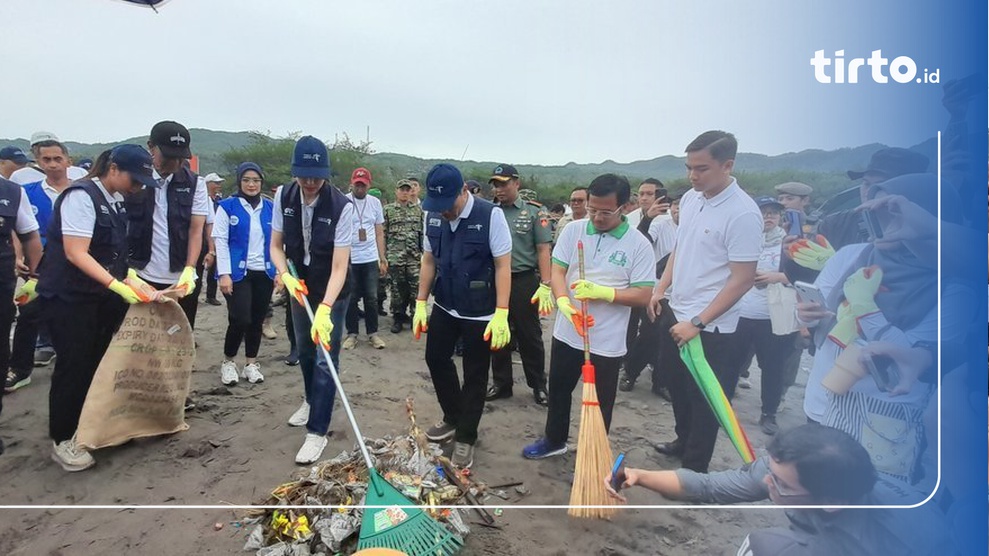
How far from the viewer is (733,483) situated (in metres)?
1.70

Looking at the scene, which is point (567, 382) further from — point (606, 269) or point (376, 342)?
point (376, 342)

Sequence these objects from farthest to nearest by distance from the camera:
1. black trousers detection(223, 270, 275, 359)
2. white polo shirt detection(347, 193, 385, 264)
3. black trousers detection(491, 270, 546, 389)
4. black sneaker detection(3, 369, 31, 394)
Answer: white polo shirt detection(347, 193, 385, 264), black trousers detection(491, 270, 546, 389), black trousers detection(223, 270, 275, 359), black sneaker detection(3, 369, 31, 394)

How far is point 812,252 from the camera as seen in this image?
1851 millimetres

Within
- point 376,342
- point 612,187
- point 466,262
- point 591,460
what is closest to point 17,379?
point 376,342

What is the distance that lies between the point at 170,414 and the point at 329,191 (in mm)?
1529

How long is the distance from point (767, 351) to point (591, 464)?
3.12 feet

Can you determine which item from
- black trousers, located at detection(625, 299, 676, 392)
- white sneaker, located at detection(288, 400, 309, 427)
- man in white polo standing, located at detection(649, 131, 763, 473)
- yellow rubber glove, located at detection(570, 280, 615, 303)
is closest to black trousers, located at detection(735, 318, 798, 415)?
man in white polo standing, located at detection(649, 131, 763, 473)

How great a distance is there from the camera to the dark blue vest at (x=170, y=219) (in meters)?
2.43

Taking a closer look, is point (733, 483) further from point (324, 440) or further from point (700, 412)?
point (324, 440)

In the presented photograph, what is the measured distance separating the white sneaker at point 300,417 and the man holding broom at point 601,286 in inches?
62.7

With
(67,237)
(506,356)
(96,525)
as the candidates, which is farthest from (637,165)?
(96,525)

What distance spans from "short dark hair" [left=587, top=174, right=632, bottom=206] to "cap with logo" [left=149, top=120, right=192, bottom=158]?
1.94 m

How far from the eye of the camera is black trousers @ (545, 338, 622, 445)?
7.81ft

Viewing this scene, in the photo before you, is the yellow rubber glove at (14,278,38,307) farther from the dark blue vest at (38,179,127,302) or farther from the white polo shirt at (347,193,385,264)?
the white polo shirt at (347,193,385,264)
